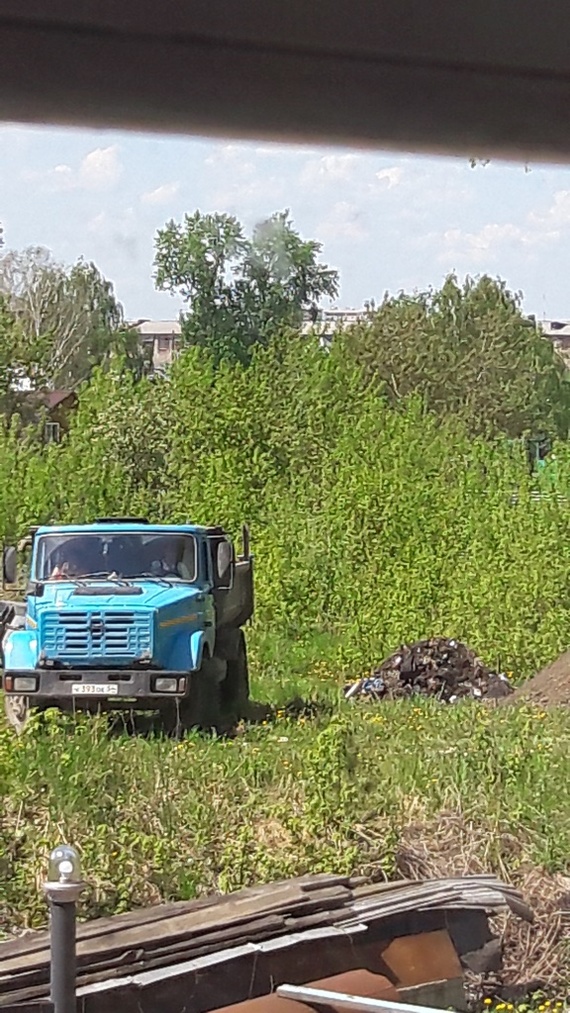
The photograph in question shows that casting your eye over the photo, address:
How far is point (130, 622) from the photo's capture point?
1.07 metres

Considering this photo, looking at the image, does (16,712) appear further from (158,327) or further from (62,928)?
(158,327)

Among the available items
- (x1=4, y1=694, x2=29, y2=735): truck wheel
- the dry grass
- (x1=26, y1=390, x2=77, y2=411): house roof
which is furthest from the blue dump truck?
the dry grass

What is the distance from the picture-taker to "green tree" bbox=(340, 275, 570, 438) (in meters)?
1.03

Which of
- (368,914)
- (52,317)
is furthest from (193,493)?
(368,914)

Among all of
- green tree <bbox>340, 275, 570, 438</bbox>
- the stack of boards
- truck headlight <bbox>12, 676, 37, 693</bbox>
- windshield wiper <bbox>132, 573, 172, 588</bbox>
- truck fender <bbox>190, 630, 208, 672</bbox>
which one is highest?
green tree <bbox>340, 275, 570, 438</bbox>

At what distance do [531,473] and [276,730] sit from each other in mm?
365

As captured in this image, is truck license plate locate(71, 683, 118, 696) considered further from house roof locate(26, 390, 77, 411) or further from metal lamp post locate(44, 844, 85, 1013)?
house roof locate(26, 390, 77, 411)

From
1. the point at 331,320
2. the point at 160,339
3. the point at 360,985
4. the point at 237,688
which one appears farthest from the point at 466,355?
the point at 360,985

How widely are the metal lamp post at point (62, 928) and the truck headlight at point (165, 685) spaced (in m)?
0.17

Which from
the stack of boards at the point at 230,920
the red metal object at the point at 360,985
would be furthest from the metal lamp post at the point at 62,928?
the red metal object at the point at 360,985

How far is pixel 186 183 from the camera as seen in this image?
0.91 m

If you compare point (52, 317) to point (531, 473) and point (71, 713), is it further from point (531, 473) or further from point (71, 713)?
point (531, 473)

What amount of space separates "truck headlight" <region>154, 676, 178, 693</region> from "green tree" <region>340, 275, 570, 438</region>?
1.13ft

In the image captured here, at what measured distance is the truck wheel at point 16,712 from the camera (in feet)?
3.27
